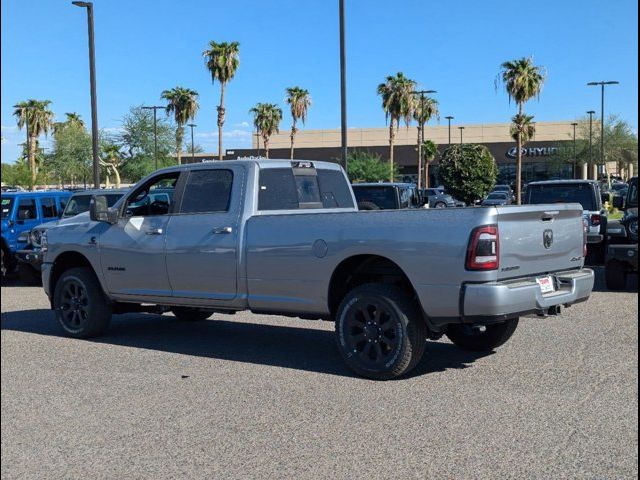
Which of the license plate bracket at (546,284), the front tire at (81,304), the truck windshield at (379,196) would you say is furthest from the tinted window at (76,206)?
the license plate bracket at (546,284)

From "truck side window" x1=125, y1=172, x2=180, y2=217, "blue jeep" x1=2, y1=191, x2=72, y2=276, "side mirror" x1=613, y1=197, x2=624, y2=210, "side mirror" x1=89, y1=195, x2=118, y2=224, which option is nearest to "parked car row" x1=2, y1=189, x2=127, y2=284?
"blue jeep" x1=2, y1=191, x2=72, y2=276

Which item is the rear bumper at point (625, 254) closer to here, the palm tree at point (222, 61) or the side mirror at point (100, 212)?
the side mirror at point (100, 212)

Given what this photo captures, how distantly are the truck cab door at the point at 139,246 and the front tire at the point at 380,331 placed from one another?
89.8 inches

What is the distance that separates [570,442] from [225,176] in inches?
180

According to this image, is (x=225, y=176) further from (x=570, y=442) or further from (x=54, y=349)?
(x=570, y=442)

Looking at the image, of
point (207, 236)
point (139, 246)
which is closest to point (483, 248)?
point (207, 236)

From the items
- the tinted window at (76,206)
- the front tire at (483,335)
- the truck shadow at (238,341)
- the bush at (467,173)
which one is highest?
the bush at (467,173)

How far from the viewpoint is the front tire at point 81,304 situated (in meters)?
8.90

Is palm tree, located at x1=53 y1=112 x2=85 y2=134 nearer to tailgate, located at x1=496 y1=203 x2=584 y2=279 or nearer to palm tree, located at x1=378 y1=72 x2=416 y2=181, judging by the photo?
palm tree, located at x1=378 y1=72 x2=416 y2=181

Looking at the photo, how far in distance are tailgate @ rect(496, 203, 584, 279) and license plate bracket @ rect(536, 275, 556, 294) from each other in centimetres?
7

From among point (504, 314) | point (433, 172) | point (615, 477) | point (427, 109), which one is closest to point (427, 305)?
point (504, 314)

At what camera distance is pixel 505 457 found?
4.79 metres

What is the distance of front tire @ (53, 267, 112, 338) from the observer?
29.2 ft

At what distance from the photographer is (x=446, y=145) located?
3238 inches
